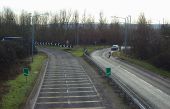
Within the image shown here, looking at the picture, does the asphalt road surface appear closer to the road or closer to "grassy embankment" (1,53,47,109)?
"grassy embankment" (1,53,47,109)

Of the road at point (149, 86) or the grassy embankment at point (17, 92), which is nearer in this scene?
the grassy embankment at point (17, 92)

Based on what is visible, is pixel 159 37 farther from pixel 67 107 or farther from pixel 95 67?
pixel 67 107

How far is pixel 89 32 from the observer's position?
124m

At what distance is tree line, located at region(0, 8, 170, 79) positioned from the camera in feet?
202

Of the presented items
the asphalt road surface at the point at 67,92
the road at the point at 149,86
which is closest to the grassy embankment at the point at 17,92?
the asphalt road surface at the point at 67,92

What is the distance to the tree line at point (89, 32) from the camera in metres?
61.5

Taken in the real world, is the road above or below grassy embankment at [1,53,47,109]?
below

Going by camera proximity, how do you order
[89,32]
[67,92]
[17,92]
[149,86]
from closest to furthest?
[17,92], [67,92], [149,86], [89,32]

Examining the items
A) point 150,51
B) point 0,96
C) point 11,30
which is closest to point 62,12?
point 11,30

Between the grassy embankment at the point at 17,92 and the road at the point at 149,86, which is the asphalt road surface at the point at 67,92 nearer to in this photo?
the grassy embankment at the point at 17,92

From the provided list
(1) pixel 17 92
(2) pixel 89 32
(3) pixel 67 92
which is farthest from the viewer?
(2) pixel 89 32

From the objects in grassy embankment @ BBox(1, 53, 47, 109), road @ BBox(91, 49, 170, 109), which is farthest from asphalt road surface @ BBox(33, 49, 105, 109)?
road @ BBox(91, 49, 170, 109)

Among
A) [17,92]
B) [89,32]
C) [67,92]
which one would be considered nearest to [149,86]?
[67,92]

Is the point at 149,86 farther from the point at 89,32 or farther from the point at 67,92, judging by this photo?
the point at 89,32
